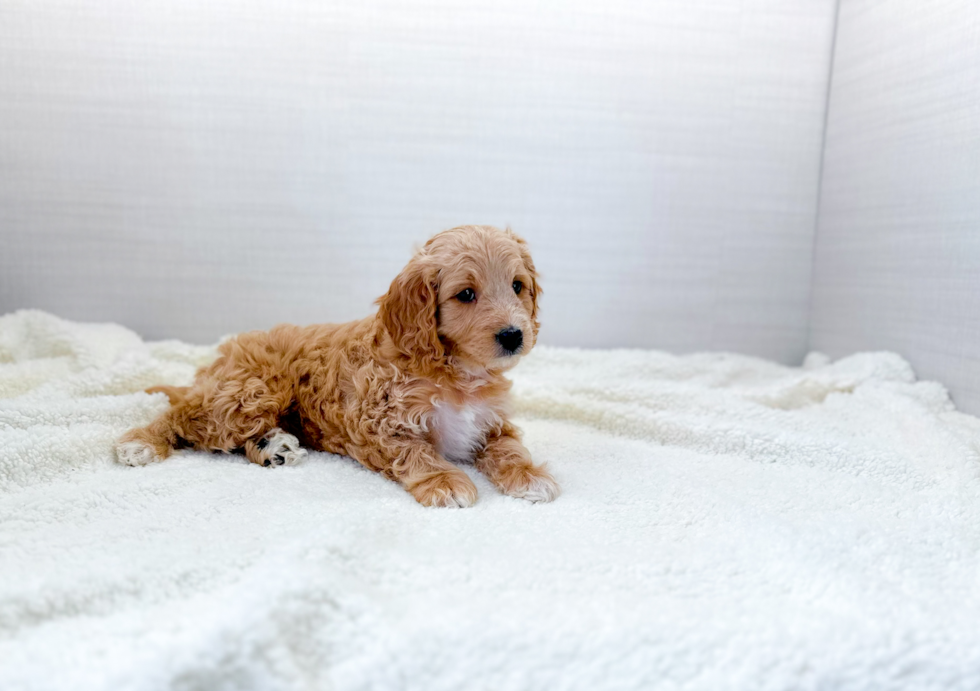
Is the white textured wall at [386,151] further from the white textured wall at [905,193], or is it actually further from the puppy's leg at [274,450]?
the puppy's leg at [274,450]

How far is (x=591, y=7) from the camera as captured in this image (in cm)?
277

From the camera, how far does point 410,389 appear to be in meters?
1.72

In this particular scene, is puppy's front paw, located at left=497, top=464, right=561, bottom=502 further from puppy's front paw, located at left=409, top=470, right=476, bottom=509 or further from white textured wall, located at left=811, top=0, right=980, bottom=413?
white textured wall, located at left=811, top=0, right=980, bottom=413

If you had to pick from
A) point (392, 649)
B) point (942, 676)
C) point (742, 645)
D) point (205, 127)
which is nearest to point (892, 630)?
point (942, 676)

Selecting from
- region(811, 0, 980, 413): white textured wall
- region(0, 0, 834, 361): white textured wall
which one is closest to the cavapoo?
region(0, 0, 834, 361): white textured wall

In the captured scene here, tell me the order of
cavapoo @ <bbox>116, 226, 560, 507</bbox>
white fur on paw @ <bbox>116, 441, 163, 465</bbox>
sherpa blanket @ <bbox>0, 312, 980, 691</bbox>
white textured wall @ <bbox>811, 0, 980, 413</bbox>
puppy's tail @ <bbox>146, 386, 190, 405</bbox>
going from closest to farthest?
sherpa blanket @ <bbox>0, 312, 980, 691</bbox>
cavapoo @ <bbox>116, 226, 560, 507</bbox>
white fur on paw @ <bbox>116, 441, 163, 465</bbox>
puppy's tail @ <bbox>146, 386, 190, 405</bbox>
white textured wall @ <bbox>811, 0, 980, 413</bbox>

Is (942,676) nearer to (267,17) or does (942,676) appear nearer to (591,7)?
(591,7)

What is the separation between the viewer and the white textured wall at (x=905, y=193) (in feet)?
7.29

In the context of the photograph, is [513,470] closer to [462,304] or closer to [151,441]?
[462,304]

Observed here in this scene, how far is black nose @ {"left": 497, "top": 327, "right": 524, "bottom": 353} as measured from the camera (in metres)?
1.59

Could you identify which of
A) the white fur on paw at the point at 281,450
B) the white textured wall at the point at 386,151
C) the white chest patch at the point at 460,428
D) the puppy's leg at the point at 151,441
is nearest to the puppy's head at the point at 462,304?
the white chest patch at the point at 460,428

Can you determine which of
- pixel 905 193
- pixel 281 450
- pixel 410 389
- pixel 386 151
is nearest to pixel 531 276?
pixel 410 389

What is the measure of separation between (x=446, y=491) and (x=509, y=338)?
0.39 metres

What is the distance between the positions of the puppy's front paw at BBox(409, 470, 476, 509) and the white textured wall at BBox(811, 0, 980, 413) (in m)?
1.76
